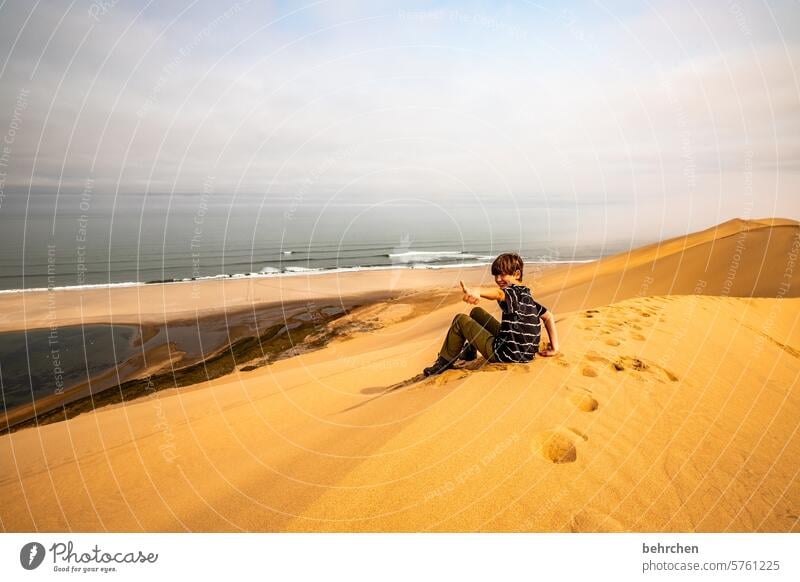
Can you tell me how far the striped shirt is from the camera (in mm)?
5902

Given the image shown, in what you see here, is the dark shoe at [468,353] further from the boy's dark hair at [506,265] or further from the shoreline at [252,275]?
the shoreline at [252,275]

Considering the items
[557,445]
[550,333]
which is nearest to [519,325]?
[550,333]

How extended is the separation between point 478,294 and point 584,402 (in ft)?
5.96

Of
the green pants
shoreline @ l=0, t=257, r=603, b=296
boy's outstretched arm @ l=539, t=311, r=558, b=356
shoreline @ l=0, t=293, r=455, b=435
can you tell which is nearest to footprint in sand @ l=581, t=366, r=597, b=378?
boy's outstretched arm @ l=539, t=311, r=558, b=356

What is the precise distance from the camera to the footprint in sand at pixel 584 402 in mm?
4914

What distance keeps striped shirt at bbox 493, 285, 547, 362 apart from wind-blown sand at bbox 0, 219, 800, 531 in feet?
0.99

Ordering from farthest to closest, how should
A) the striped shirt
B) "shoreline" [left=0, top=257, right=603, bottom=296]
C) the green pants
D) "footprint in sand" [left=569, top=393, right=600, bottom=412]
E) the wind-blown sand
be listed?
"shoreline" [left=0, top=257, right=603, bottom=296], the green pants, the striped shirt, "footprint in sand" [left=569, top=393, right=600, bottom=412], the wind-blown sand

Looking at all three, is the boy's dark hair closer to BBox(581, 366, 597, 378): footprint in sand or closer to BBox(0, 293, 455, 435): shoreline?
BBox(581, 366, 597, 378): footprint in sand

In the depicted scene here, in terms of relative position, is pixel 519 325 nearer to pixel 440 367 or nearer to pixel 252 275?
pixel 440 367

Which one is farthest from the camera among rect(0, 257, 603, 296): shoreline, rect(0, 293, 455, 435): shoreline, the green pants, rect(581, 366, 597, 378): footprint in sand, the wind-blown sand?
rect(0, 257, 603, 296): shoreline
